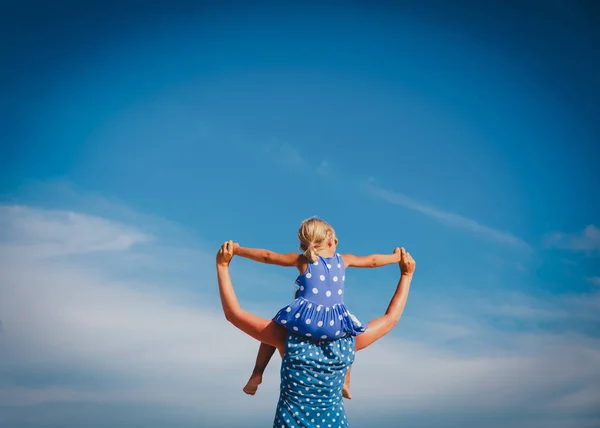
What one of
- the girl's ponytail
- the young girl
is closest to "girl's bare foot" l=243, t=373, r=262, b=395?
the young girl

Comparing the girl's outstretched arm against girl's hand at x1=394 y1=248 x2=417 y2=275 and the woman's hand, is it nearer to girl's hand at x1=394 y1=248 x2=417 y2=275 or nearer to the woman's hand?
girl's hand at x1=394 y1=248 x2=417 y2=275

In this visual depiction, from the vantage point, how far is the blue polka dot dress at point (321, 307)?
551 cm

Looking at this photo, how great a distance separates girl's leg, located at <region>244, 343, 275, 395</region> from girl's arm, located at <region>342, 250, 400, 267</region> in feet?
3.38

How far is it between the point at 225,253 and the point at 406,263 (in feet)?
5.77

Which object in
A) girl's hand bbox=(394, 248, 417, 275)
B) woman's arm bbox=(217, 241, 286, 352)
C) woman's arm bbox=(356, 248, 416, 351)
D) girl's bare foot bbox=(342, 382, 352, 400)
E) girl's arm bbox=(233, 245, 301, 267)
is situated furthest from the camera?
girl's hand bbox=(394, 248, 417, 275)

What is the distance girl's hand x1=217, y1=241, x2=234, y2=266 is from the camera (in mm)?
5969

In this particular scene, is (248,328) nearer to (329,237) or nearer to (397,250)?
(329,237)

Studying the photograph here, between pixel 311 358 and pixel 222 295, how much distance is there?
3.30 ft

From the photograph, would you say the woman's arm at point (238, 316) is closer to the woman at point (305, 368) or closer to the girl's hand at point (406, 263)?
the woman at point (305, 368)

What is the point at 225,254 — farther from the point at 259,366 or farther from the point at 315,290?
the point at 259,366

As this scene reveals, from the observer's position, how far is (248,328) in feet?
18.9

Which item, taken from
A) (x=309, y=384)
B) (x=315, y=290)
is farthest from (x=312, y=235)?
(x=309, y=384)

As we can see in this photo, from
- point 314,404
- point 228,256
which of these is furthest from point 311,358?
point 228,256

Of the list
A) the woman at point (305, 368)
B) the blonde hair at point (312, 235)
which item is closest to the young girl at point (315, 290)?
the blonde hair at point (312, 235)
